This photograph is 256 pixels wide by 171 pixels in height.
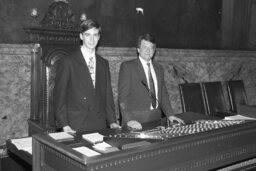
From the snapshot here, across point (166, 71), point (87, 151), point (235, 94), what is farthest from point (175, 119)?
point (235, 94)

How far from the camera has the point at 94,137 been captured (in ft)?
7.63

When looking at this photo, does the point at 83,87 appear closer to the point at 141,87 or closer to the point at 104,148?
the point at 141,87

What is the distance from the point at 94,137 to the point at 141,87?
97 cm

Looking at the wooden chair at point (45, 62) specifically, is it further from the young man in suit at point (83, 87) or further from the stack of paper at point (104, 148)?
the stack of paper at point (104, 148)

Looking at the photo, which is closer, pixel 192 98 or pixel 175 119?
pixel 175 119

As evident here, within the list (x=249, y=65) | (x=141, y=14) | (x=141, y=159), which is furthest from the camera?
(x=249, y=65)

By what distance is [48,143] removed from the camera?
206 cm

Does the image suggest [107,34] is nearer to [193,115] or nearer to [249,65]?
[193,115]

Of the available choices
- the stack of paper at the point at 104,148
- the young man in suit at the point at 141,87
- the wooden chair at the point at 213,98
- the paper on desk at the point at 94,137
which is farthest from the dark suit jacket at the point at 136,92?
the wooden chair at the point at 213,98

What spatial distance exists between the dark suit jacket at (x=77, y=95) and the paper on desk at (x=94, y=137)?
17.0 inches

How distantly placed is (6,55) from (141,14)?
223 cm

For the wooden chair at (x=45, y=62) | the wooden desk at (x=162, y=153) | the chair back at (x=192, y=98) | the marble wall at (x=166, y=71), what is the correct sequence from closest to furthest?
1. the wooden desk at (x=162, y=153)
2. the wooden chair at (x=45, y=62)
3. the marble wall at (x=166, y=71)
4. the chair back at (x=192, y=98)

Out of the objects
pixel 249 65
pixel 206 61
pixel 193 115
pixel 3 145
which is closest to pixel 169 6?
pixel 206 61

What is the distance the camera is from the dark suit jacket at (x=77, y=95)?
2.78 m
